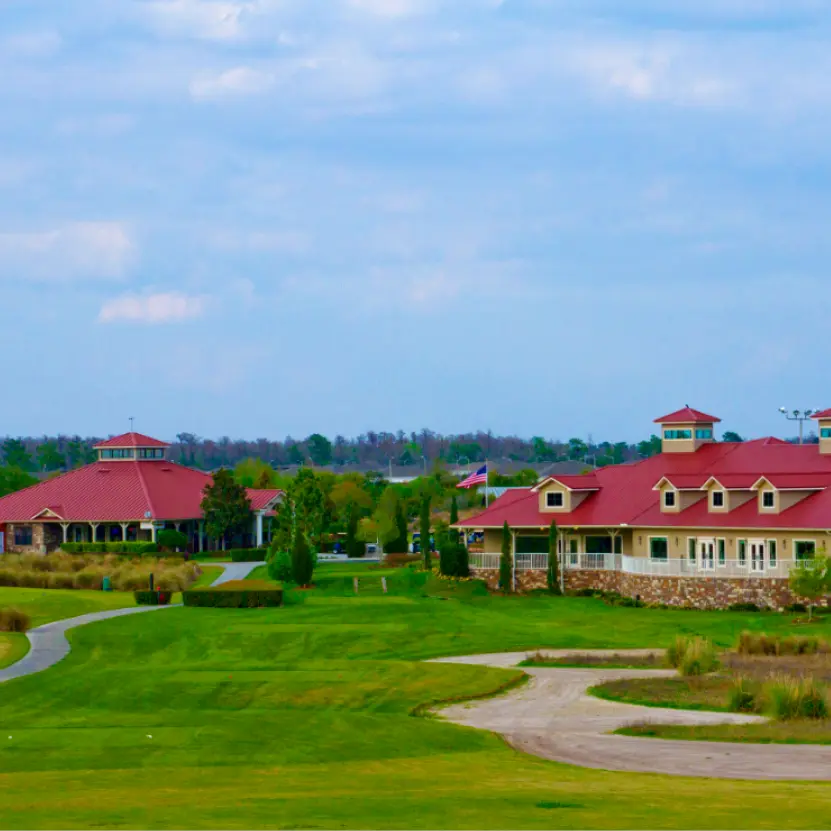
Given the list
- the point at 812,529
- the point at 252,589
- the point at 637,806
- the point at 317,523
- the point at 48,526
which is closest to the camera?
the point at 637,806

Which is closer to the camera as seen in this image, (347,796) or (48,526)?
(347,796)

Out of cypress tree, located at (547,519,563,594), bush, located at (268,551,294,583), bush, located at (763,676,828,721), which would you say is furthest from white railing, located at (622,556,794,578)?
bush, located at (763,676,828,721)

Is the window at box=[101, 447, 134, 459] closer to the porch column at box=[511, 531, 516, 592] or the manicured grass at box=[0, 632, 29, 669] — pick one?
the porch column at box=[511, 531, 516, 592]

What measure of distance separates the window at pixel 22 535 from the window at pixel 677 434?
45576 mm

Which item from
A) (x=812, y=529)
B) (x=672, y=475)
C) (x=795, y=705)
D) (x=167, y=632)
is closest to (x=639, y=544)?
(x=672, y=475)

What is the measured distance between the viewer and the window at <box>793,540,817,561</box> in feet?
178

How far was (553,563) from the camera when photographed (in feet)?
202

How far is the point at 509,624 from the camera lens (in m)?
50.6

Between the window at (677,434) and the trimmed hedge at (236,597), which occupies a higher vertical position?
the window at (677,434)

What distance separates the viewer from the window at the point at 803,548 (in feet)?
178

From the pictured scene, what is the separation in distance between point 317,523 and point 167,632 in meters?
27.8

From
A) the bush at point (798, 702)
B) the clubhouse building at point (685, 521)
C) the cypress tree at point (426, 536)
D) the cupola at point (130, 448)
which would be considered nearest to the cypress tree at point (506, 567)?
the clubhouse building at point (685, 521)

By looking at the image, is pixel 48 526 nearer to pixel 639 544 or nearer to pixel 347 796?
pixel 639 544

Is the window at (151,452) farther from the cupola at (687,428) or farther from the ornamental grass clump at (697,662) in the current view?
the ornamental grass clump at (697,662)
